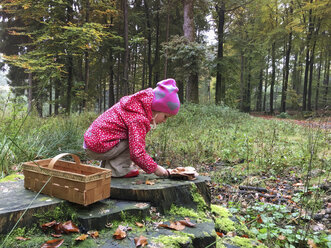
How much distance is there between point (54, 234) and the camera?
144 cm

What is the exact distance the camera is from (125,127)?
2.14 metres

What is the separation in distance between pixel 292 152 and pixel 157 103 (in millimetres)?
3684

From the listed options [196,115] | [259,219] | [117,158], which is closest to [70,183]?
[117,158]

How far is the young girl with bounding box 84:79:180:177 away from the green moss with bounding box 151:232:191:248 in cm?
61

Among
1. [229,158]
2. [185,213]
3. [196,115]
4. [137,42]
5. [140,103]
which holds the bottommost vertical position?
[229,158]

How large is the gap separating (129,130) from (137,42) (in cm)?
1033

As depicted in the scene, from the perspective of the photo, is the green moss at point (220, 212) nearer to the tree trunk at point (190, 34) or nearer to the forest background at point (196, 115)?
the forest background at point (196, 115)

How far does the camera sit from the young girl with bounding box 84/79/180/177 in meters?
2.01

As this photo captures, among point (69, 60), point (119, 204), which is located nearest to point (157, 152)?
point (119, 204)

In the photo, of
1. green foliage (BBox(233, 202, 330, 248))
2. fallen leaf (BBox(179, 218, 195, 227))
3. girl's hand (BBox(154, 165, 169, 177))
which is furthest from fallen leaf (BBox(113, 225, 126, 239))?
green foliage (BBox(233, 202, 330, 248))

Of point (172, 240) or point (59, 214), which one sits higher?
point (59, 214)

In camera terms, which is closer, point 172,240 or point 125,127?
point 172,240

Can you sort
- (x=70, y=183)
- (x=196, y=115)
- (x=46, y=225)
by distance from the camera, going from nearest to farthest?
1. (x=46, y=225)
2. (x=70, y=183)
3. (x=196, y=115)

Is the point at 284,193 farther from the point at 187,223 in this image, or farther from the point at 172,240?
the point at 172,240
